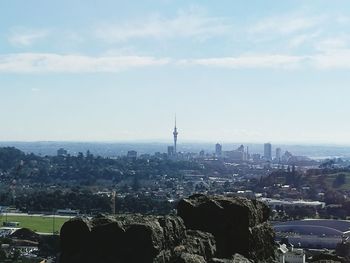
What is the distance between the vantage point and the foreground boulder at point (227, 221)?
40.5ft

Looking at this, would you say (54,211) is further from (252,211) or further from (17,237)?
(252,211)

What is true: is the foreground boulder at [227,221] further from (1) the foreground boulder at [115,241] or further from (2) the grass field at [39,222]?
(2) the grass field at [39,222]

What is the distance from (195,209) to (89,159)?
12716cm

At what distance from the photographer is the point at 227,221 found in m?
12.5

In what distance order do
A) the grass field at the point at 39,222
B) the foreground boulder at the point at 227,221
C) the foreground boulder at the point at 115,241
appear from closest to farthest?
1. the foreground boulder at the point at 115,241
2. the foreground boulder at the point at 227,221
3. the grass field at the point at 39,222

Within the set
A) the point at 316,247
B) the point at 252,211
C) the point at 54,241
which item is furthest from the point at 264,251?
the point at 316,247

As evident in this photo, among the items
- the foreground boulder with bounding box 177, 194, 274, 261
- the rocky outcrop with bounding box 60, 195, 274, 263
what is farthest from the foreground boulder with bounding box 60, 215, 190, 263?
the foreground boulder with bounding box 177, 194, 274, 261

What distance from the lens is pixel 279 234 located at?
5159cm

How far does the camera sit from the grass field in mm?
59688

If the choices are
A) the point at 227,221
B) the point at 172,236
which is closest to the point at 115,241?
the point at 172,236

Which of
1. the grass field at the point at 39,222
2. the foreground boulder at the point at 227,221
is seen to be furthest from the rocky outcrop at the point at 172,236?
the grass field at the point at 39,222

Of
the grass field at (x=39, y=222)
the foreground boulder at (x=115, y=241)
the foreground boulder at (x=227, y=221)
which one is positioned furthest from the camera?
the grass field at (x=39, y=222)

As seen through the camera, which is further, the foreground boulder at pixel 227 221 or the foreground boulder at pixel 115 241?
the foreground boulder at pixel 227 221

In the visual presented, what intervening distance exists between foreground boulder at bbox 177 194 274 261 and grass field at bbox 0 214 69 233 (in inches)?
1772
